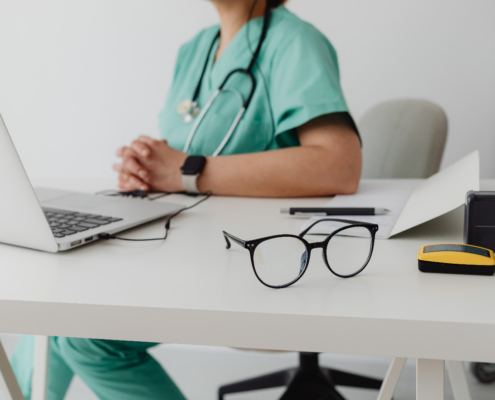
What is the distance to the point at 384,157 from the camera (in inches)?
49.8

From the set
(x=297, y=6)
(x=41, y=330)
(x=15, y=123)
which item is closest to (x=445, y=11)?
(x=297, y=6)

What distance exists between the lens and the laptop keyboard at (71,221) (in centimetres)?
51

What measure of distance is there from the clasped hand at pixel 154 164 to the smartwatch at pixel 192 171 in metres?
0.02

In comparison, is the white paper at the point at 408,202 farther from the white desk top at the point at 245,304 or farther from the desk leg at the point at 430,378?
the desk leg at the point at 430,378

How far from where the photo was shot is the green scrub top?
2.72ft

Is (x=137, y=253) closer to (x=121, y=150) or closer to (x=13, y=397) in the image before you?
(x=13, y=397)

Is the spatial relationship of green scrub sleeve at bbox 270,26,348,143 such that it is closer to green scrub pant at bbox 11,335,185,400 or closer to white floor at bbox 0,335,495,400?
green scrub pant at bbox 11,335,185,400

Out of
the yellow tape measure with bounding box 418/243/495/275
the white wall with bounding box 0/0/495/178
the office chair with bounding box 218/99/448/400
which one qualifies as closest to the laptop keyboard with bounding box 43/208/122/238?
the yellow tape measure with bounding box 418/243/495/275

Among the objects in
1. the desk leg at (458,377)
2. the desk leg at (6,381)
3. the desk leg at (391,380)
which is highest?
the desk leg at (6,381)

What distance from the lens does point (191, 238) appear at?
1.71ft

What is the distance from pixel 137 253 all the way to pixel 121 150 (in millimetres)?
442

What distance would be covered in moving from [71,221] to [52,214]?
0.21 ft

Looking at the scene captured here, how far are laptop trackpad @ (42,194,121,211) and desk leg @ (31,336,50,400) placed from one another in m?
0.22

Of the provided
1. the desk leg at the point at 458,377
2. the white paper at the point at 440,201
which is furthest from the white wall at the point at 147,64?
the white paper at the point at 440,201
